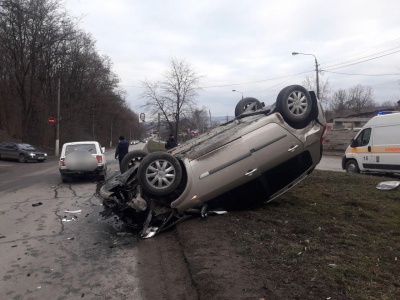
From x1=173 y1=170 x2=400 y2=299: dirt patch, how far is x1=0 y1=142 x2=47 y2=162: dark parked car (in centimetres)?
2578

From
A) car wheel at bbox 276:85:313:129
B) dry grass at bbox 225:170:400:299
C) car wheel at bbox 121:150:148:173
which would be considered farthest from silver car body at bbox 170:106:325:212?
car wheel at bbox 121:150:148:173

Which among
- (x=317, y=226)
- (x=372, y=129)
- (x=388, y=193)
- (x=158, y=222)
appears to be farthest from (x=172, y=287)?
(x=372, y=129)

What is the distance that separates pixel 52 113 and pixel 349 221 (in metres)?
46.8

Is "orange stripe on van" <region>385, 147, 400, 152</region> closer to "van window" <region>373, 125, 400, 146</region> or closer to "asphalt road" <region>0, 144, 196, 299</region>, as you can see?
"van window" <region>373, 125, 400, 146</region>

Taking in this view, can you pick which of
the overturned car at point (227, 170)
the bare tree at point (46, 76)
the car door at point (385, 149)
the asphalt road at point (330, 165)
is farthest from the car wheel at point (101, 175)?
the bare tree at point (46, 76)

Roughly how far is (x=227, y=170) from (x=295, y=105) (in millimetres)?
1677

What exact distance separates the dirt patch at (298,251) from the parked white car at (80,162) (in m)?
8.07

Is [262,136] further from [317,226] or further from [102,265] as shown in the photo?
[102,265]

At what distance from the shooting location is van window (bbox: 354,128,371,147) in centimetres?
1461

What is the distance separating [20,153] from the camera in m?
29.5

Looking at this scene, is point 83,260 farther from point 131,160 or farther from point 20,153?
point 20,153

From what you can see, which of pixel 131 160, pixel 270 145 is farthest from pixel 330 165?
pixel 270 145

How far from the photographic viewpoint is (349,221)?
21.8ft

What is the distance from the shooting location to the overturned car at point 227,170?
6.36 meters
